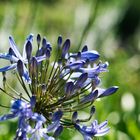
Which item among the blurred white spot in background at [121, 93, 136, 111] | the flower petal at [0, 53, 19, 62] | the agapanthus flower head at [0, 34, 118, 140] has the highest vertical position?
the blurred white spot in background at [121, 93, 136, 111]

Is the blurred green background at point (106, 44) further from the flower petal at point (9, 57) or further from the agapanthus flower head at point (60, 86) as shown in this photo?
the flower petal at point (9, 57)

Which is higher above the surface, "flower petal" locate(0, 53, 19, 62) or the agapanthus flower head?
"flower petal" locate(0, 53, 19, 62)

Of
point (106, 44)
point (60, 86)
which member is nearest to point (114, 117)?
point (60, 86)

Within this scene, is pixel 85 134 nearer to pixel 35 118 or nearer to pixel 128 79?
pixel 35 118

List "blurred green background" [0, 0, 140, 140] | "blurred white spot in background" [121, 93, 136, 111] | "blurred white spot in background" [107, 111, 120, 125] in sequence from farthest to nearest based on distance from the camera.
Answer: "blurred white spot in background" [121, 93, 136, 111], "blurred white spot in background" [107, 111, 120, 125], "blurred green background" [0, 0, 140, 140]

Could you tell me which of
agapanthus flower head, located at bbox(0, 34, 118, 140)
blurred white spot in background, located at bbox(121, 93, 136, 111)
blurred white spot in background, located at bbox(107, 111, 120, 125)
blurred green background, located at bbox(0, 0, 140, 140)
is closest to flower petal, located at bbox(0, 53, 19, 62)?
agapanthus flower head, located at bbox(0, 34, 118, 140)

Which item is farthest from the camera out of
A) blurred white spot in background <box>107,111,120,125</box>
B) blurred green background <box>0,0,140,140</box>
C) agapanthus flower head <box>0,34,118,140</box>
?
blurred white spot in background <box>107,111,120,125</box>

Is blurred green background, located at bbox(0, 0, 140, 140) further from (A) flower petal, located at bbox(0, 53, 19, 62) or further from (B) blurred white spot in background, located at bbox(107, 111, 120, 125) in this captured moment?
(A) flower petal, located at bbox(0, 53, 19, 62)

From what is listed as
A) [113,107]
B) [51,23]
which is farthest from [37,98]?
[51,23]

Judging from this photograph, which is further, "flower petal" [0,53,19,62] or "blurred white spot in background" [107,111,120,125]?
"blurred white spot in background" [107,111,120,125]
